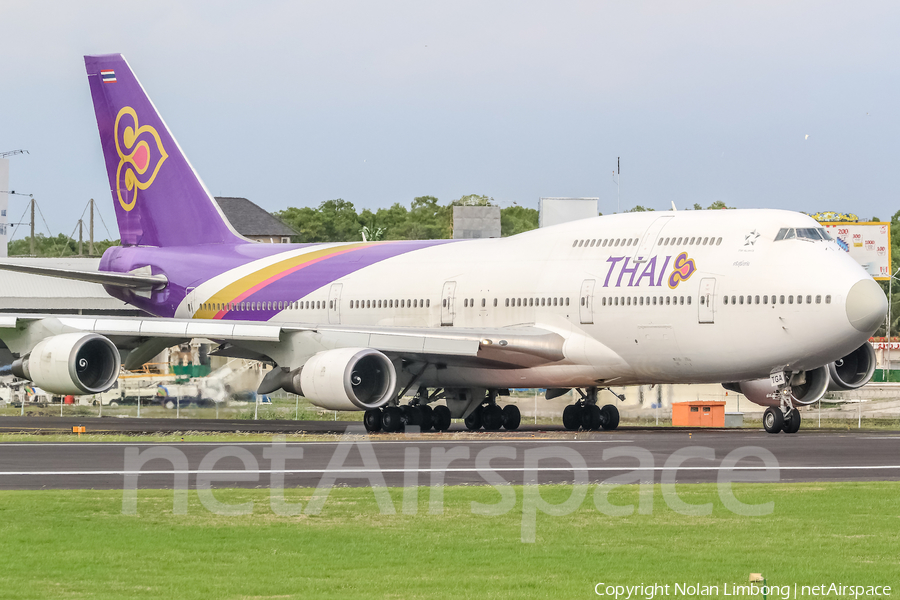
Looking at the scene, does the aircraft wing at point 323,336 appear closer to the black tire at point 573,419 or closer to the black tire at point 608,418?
the black tire at point 573,419

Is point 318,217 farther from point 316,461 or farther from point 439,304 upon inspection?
point 316,461

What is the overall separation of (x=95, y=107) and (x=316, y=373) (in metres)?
14.6

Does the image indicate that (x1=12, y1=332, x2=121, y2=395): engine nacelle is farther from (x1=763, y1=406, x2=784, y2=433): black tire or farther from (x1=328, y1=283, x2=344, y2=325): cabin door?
(x1=763, y1=406, x2=784, y2=433): black tire

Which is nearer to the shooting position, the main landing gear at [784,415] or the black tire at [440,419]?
the main landing gear at [784,415]

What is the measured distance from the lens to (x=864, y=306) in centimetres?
2381

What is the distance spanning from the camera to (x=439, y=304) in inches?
1184

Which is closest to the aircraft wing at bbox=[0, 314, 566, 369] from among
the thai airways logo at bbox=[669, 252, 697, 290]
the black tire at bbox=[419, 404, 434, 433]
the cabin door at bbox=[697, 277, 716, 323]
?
the black tire at bbox=[419, 404, 434, 433]

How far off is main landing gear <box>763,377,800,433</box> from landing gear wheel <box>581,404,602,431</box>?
5.31 meters

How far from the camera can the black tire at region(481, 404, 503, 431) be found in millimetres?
31219

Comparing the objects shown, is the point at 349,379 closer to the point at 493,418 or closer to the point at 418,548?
the point at 493,418

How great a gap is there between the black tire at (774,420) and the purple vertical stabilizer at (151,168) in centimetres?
1627

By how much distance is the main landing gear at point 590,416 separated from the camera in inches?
1185

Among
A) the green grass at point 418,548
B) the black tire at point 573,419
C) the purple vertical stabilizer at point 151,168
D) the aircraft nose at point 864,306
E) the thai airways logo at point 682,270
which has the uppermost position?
the purple vertical stabilizer at point 151,168

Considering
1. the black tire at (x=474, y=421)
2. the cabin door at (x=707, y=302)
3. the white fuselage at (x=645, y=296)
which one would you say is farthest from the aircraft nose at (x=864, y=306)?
the black tire at (x=474, y=421)
